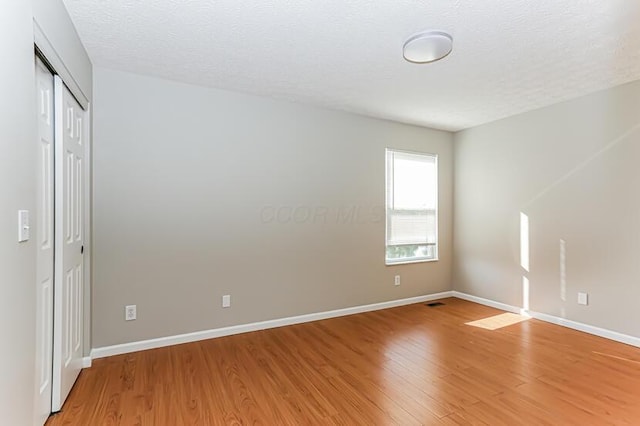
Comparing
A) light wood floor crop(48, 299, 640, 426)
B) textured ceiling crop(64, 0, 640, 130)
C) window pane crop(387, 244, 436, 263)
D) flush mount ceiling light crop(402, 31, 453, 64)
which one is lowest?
light wood floor crop(48, 299, 640, 426)

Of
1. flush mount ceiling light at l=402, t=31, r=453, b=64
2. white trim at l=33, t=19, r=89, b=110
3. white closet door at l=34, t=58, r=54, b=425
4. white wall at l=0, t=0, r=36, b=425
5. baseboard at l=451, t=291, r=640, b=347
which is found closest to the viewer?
white wall at l=0, t=0, r=36, b=425

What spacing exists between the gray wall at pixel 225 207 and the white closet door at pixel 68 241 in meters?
0.34

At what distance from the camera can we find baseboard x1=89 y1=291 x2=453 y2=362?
9.29 feet

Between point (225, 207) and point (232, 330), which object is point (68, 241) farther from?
point (232, 330)

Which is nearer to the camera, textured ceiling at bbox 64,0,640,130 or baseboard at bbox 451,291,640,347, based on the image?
textured ceiling at bbox 64,0,640,130

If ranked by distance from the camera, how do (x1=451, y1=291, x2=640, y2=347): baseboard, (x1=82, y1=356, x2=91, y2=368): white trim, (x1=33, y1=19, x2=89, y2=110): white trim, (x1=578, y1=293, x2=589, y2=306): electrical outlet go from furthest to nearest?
1. (x1=578, y1=293, x2=589, y2=306): electrical outlet
2. (x1=451, y1=291, x2=640, y2=347): baseboard
3. (x1=82, y1=356, x2=91, y2=368): white trim
4. (x1=33, y1=19, x2=89, y2=110): white trim

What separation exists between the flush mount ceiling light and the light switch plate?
247 cm

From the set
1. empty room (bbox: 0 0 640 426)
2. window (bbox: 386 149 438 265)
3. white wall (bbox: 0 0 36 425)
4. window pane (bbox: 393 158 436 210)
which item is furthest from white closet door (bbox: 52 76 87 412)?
window pane (bbox: 393 158 436 210)

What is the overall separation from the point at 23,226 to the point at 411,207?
4099mm

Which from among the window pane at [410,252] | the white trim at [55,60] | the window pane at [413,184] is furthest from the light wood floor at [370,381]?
the white trim at [55,60]

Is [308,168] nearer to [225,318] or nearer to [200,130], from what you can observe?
[200,130]

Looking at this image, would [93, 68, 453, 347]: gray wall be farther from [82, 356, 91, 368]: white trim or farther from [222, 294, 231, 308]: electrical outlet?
[82, 356, 91, 368]: white trim

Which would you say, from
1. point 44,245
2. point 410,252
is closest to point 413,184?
point 410,252

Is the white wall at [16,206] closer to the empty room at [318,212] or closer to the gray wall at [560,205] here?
the empty room at [318,212]
